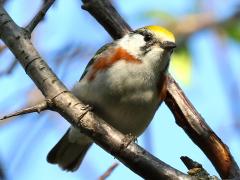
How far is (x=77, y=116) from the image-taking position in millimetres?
2805

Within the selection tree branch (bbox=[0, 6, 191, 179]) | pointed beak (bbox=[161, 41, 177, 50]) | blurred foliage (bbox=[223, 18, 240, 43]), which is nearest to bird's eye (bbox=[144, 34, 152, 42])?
pointed beak (bbox=[161, 41, 177, 50])

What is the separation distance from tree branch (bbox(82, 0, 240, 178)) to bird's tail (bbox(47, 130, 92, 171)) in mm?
1356

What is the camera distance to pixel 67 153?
199 inches

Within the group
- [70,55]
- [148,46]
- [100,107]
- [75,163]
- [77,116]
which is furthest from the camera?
[75,163]

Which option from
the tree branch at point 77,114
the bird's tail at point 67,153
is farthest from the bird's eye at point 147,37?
the tree branch at point 77,114

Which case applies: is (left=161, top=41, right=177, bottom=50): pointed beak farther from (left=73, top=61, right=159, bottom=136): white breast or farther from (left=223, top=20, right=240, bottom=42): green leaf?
(left=223, top=20, right=240, bottom=42): green leaf

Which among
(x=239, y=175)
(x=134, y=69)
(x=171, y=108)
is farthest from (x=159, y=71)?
(x=239, y=175)

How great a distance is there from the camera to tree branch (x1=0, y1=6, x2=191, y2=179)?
8.50 ft

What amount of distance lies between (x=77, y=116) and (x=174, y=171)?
0.63 meters

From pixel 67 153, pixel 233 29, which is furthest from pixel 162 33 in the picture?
pixel 67 153

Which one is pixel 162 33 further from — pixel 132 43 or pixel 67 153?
pixel 67 153

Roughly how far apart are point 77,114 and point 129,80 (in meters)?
1.19

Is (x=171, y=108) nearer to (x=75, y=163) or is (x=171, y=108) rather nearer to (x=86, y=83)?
(x=86, y=83)

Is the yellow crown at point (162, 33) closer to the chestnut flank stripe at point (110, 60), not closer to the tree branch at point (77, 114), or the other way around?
the chestnut flank stripe at point (110, 60)
